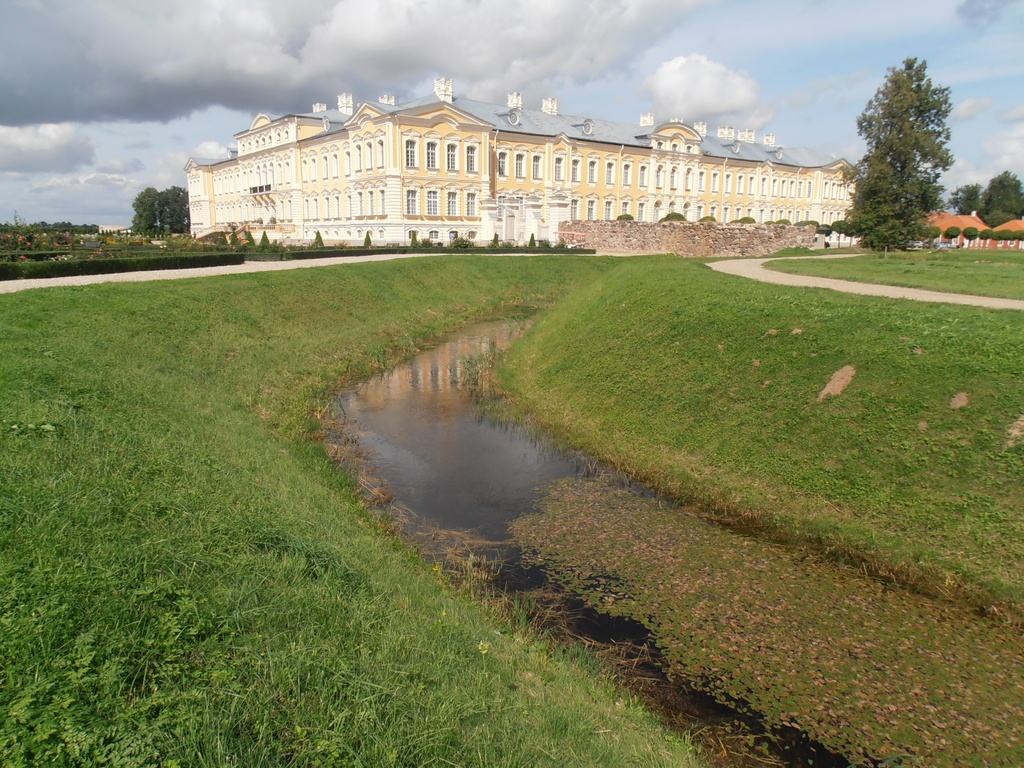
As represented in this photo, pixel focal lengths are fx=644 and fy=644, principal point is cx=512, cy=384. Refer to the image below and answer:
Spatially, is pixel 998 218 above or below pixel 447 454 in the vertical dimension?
above

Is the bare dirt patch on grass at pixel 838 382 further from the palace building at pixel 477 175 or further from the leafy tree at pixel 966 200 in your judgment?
the leafy tree at pixel 966 200

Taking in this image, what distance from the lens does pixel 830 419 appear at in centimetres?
891

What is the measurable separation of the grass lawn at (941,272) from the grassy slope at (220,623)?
13.3 metres

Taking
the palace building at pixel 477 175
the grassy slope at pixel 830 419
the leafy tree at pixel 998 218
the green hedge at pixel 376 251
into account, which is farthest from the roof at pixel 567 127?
the grassy slope at pixel 830 419

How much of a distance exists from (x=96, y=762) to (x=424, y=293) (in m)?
24.1

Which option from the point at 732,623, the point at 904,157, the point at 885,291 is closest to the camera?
the point at 732,623

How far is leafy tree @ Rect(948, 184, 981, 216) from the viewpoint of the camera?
3497 inches

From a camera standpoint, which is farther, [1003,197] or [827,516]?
[1003,197]

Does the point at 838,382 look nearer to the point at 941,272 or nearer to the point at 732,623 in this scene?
the point at 732,623

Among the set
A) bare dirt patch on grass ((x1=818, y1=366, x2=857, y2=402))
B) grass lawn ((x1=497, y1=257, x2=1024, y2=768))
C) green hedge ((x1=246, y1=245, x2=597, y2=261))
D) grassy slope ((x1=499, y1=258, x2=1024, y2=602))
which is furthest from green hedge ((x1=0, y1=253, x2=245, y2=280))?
bare dirt patch on grass ((x1=818, y1=366, x2=857, y2=402))

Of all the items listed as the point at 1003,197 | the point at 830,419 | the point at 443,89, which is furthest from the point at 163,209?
the point at 1003,197

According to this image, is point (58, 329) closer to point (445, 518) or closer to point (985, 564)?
point (445, 518)

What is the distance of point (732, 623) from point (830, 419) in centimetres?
401

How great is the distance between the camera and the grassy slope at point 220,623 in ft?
10.5
